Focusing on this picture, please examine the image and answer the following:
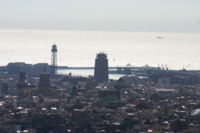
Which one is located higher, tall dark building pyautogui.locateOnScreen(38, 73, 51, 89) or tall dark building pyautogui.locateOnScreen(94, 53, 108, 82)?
tall dark building pyautogui.locateOnScreen(94, 53, 108, 82)

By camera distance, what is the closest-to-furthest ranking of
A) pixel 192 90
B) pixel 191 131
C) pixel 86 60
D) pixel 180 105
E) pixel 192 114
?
pixel 191 131, pixel 192 114, pixel 180 105, pixel 192 90, pixel 86 60

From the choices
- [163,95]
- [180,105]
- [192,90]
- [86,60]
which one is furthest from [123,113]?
[86,60]

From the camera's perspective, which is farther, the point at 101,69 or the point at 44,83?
the point at 101,69

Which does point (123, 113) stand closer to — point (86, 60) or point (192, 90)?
point (192, 90)

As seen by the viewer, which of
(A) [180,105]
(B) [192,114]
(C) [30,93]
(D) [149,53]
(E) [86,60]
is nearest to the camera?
(B) [192,114]

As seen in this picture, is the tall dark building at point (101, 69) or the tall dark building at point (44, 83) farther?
the tall dark building at point (101, 69)

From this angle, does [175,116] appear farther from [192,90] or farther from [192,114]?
[192,90]

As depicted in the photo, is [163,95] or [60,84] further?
[60,84]

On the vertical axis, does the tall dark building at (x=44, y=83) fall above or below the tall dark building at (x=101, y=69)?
below

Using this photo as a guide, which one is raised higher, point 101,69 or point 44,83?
point 101,69

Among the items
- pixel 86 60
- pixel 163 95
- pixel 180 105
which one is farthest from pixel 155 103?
pixel 86 60

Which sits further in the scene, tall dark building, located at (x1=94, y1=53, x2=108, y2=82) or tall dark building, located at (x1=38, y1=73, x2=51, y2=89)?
tall dark building, located at (x1=94, y1=53, x2=108, y2=82)
